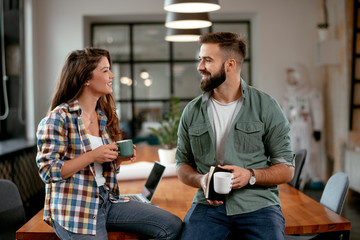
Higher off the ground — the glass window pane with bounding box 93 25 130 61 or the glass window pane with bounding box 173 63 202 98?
the glass window pane with bounding box 93 25 130 61

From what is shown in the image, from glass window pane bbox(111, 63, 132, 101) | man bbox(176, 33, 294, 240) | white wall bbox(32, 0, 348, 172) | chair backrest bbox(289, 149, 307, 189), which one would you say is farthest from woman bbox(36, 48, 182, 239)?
glass window pane bbox(111, 63, 132, 101)

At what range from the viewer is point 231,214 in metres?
1.94

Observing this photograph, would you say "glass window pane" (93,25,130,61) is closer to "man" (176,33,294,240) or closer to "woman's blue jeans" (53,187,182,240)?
"man" (176,33,294,240)

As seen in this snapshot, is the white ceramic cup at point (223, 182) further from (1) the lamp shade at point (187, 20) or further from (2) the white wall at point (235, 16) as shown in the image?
(2) the white wall at point (235, 16)

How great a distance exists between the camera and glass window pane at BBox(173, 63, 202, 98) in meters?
7.56

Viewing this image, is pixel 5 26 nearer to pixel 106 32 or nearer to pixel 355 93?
pixel 106 32

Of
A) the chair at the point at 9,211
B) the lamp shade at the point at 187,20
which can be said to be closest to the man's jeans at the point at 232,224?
the chair at the point at 9,211

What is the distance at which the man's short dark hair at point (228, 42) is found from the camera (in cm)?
215

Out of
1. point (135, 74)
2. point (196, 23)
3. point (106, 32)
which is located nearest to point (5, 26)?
Answer: point (106, 32)

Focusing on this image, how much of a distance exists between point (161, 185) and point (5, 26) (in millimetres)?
4456

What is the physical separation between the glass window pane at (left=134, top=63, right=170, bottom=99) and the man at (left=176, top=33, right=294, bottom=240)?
5.39 metres

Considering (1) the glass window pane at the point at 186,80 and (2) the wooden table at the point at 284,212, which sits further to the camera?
(1) the glass window pane at the point at 186,80

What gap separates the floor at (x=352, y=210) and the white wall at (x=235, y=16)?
1847mm

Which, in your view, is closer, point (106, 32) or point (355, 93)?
point (355, 93)
